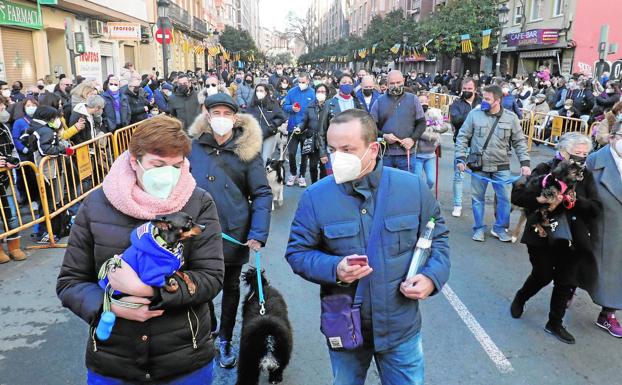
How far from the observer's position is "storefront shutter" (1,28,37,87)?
15.8m

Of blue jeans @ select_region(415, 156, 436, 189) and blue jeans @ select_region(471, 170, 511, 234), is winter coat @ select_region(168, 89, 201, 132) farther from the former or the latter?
blue jeans @ select_region(471, 170, 511, 234)

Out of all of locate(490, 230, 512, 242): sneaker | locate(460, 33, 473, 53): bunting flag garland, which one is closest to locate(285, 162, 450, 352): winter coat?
locate(490, 230, 512, 242): sneaker

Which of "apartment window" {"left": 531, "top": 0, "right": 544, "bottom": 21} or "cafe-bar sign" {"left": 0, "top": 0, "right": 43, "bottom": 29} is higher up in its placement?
"apartment window" {"left": 531, "top": 0, "right": 544, "bottom": 21}

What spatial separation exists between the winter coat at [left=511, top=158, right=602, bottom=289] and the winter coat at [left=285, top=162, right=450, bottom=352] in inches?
79.3

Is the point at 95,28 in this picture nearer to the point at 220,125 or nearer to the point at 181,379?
the point at 220,125

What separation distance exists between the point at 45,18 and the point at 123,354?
63.8ft

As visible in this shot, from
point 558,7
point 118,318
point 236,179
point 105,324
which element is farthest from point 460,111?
point 558,7

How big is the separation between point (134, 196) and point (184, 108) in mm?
8251

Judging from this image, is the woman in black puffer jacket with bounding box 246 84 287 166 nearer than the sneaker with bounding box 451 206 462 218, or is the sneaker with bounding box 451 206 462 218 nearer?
the sneaker with bounding box 451 206 462 218

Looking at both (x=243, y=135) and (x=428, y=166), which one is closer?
(x=243, y=135)

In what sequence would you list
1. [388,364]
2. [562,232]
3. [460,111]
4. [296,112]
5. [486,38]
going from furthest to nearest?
[486,38] → [296,112] → [460,111] → [562,232] → [388,364]

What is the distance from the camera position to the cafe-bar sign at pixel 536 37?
84.1ft

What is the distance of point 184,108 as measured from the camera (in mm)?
10070

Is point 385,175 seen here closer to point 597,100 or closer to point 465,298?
point 465,298
